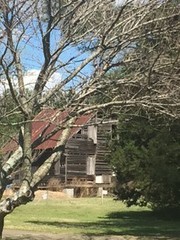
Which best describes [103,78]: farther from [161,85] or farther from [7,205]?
[7,205]

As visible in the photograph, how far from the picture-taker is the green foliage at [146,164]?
22391 mm

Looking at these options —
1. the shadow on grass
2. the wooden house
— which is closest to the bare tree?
Answer: the shadow on grass

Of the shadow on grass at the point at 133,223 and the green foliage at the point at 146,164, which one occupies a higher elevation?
the green foliage at the point at 146,164

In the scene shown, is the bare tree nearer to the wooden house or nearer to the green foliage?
the green foliage

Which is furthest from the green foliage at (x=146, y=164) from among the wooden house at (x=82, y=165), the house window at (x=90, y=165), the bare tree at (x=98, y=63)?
the house window at (x=90, y=165)

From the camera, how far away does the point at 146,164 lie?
2386cm

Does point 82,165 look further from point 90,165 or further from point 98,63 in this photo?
point 98,63

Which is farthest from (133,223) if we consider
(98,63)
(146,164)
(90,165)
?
(90,165)

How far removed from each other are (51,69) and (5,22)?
1229 millimetres

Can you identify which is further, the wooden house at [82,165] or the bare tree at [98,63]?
the wooden house at [82,165]

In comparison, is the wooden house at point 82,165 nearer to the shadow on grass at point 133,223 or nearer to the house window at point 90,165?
the house window at point 90,165

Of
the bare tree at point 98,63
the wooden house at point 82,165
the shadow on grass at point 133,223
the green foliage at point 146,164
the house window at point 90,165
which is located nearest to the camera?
the bare tree at point 98,63

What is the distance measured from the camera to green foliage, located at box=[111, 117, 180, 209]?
73.5ft

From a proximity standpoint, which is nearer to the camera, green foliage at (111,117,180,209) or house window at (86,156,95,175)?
green foliage at (111,117,180,209)
